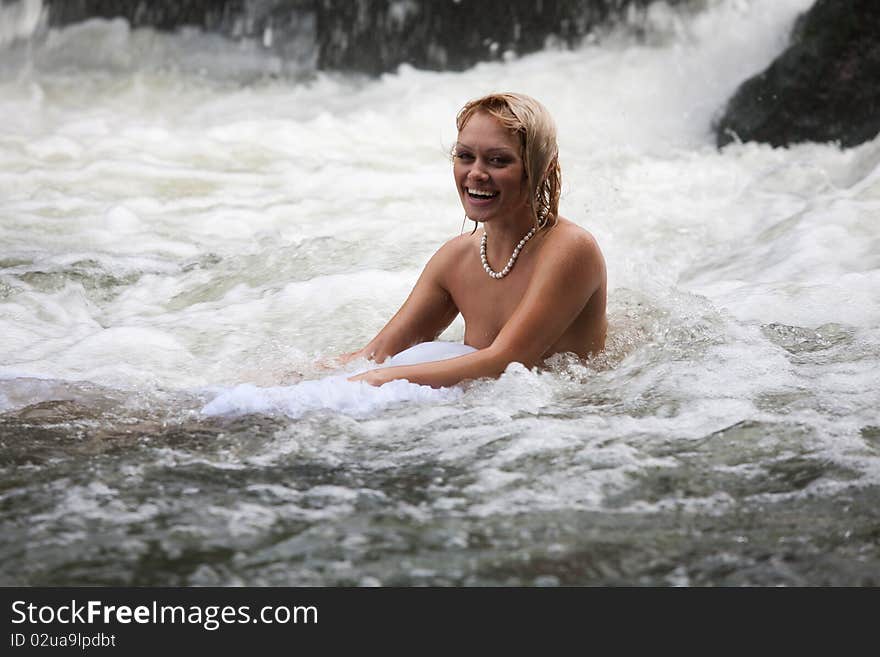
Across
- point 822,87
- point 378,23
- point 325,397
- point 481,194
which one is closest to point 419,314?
point 481,194

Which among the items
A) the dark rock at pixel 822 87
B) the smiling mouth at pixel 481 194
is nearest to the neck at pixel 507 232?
the smiling mouth at pixel 481 194

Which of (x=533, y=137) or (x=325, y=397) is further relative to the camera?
(x=533, y=137)

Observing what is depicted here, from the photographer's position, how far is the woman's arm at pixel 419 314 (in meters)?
3.52

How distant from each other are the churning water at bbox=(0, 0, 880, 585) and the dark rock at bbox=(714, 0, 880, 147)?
0.68 ft

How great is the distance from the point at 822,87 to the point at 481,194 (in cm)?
522

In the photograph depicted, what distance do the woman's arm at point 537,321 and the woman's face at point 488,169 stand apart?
190 millimetres

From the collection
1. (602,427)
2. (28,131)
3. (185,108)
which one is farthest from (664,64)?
(602,427)

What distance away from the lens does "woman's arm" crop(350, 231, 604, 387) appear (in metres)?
3.05

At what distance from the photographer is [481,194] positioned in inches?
124

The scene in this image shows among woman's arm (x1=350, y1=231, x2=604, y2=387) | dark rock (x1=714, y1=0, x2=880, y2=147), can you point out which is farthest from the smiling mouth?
dark rock (x1=714, y1=0, x2=880, y2=147)

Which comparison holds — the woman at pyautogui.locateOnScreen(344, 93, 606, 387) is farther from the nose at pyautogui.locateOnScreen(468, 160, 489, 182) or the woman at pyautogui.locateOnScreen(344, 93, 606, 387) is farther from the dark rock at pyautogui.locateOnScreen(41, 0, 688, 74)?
the dark rock at pyautogui.locateOnScreen(41, 0, 688, 74)

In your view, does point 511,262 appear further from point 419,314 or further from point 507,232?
point 419,314

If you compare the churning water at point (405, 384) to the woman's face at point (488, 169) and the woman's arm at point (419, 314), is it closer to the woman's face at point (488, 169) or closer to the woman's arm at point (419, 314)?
the woman's arm at point (419, 314)
